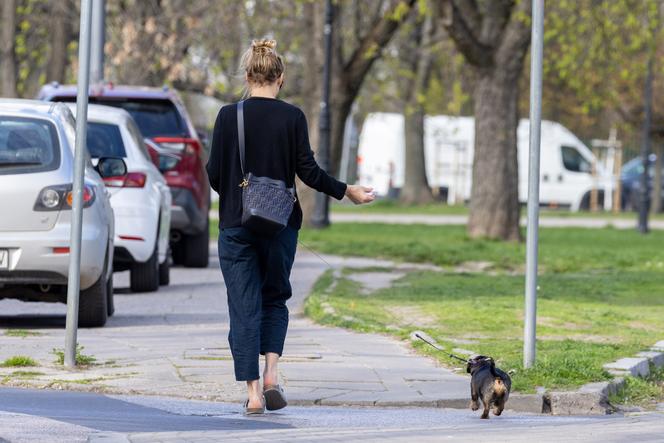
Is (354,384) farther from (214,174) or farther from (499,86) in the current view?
(499,86)

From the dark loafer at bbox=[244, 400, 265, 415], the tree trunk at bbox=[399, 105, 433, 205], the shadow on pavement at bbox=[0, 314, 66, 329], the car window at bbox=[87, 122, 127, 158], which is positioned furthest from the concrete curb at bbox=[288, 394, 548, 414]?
the tree trunk at bbox=[399, 105, 433, 205]

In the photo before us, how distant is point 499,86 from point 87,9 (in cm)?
1717

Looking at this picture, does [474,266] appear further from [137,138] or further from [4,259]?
[4,259]

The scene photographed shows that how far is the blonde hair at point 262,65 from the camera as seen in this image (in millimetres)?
7594

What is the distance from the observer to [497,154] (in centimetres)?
2581

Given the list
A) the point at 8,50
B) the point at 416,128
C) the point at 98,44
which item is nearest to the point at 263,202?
the point at 98,44

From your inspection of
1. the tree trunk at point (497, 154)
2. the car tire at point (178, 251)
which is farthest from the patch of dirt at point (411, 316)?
the tree trunk at point (497, 154)

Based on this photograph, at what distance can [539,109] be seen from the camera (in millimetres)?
9094

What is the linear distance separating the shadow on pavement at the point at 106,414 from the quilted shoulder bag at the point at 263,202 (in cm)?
88

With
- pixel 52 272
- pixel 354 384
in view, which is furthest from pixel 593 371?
pixel 52 272

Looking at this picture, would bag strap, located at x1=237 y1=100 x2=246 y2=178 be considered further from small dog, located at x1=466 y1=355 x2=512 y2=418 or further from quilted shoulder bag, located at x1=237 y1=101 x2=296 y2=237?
small dog, located at x1=466 y1=355 x2=512 y2=418

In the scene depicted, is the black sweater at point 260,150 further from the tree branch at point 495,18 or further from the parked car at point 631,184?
the parked car at point 631,184

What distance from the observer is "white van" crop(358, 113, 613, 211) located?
51344 mm

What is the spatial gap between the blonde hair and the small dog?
164cm
